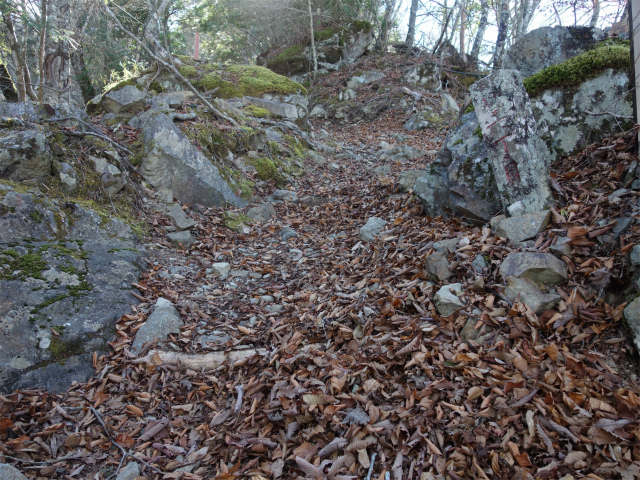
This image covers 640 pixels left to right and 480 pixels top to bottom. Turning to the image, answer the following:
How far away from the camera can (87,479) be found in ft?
7.91

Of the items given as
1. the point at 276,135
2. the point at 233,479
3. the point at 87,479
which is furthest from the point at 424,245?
the point at 276,135

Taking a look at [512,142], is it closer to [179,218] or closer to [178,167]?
[179,218]

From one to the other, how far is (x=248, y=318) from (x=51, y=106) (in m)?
4.56

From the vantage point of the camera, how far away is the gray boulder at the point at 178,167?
243 inches

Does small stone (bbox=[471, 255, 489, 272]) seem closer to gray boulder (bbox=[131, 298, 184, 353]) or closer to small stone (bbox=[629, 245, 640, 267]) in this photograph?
small stone (bbox=[629, 245, 640, 267])

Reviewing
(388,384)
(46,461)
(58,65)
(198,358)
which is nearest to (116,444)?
(46,461)

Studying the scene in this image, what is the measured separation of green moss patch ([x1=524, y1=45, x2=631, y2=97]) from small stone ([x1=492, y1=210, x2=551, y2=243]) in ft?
7.30

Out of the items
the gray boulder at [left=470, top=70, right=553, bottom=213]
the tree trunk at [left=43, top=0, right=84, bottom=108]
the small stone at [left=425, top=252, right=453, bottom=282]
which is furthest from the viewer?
the tree trunk at [left=43, top=0, right=84, bottom=108]

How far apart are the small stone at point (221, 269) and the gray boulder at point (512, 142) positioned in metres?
3.50

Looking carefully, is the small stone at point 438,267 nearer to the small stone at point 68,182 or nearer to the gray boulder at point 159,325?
the gray boulder at point 159,325

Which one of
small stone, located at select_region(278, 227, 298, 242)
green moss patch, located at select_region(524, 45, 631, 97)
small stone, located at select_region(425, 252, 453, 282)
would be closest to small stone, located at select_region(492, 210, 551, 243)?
small stone, located at select_region(425, 252, 453, 282)

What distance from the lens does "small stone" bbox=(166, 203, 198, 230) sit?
5.55m

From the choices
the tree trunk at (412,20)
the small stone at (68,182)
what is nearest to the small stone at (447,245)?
the small stone at (68,182)

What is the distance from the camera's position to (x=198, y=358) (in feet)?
11.0
